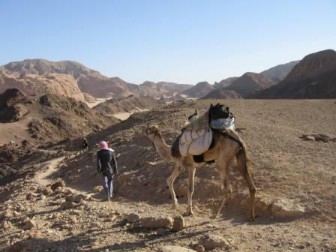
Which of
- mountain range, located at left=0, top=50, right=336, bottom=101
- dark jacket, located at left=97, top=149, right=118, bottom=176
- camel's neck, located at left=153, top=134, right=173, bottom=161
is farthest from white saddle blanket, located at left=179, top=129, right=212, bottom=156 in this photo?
mountain range, located at left=0, top=50, right=336, bottom=101

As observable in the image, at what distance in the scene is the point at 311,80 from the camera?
66000 millimetres

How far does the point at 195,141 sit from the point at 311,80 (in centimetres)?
6096

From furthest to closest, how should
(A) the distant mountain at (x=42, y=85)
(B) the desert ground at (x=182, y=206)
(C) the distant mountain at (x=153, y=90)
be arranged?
(C) the distant mountain at (x=153, y=90) < (A) the distant mountain at (x=42, y=85) < (B) the desert ground at (x=182, y=206)

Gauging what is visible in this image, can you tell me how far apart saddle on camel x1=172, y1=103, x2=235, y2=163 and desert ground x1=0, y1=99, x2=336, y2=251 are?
1.21 meters

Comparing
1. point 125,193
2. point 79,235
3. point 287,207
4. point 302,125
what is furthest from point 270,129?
point 79,235

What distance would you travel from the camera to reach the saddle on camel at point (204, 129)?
27.4 ft

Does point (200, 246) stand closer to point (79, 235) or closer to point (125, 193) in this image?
point (79, 235)

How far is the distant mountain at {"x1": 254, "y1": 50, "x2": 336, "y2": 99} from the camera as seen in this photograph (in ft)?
195

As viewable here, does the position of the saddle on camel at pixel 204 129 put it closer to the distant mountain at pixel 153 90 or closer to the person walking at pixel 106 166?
the person walking at pixel 106 166

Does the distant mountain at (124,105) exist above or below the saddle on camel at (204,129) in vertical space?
below

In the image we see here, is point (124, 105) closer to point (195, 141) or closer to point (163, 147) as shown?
point (163, 147)

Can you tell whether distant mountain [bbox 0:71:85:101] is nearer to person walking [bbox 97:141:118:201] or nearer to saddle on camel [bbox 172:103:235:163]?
person walking [bbox 97:141:118:201]

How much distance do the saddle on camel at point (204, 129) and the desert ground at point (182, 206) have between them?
47.6 inches

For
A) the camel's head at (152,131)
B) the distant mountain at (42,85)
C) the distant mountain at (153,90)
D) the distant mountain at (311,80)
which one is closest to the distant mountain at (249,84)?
the distant mountain at (311,80)
